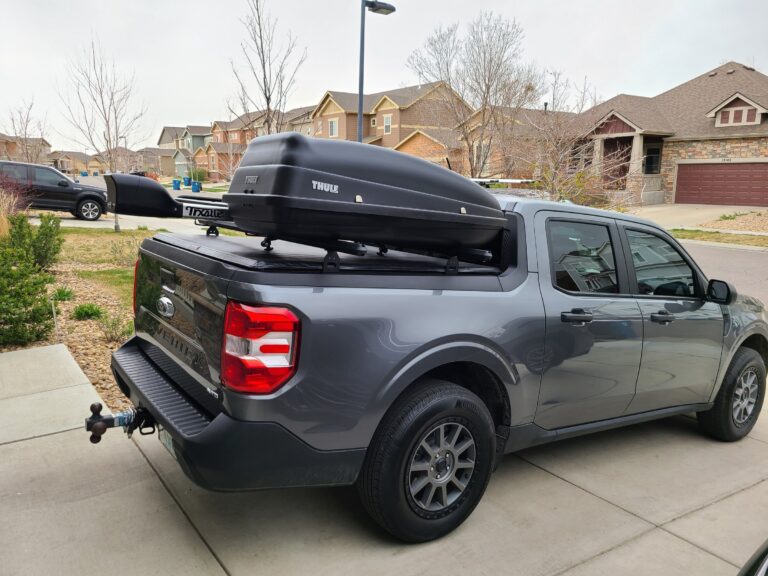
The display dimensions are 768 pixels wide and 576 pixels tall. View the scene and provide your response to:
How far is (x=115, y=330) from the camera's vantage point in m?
6.23

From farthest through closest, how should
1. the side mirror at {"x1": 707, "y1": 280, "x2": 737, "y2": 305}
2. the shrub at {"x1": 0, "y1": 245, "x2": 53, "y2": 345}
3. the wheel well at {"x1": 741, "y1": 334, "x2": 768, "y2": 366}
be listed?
the shrub at {"x1": 0, "y1": 245, "x2": 53, "y2": 345} → the wheel well at {"x1": 741, "y1": 334, "x2": 768, "y2": 366} → the side mirror at {"x1": 707, "y1": 280, "x2": 737, "y2": 305}

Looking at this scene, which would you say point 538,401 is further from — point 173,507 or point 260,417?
point 173,507

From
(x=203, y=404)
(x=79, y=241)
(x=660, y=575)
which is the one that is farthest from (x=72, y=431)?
(x=79, y=241)

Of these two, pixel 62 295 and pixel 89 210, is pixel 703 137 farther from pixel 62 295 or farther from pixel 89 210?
pixel 62 295

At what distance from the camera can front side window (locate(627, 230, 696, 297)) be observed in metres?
4.05

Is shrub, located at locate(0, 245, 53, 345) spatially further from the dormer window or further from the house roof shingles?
the dormer window

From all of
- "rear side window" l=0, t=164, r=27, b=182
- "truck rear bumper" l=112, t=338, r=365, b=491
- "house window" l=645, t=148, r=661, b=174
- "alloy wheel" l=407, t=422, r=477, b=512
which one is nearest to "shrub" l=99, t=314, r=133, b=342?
"truck rear bumper" l=112, t=338, r=365, b=491

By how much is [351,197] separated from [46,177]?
1881cm

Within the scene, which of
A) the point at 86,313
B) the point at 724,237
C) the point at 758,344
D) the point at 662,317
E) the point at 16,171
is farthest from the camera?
the point at 724,237

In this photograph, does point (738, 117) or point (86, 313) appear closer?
point (86, 313)

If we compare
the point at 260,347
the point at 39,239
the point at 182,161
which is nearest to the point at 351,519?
the point at 260,347

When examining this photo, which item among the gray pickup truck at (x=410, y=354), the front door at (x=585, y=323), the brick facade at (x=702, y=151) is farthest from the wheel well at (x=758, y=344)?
the brick facade at (x=702, y=151)

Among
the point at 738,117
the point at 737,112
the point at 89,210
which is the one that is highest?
the point at 737,112

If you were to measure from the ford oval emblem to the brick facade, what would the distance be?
3573cm
